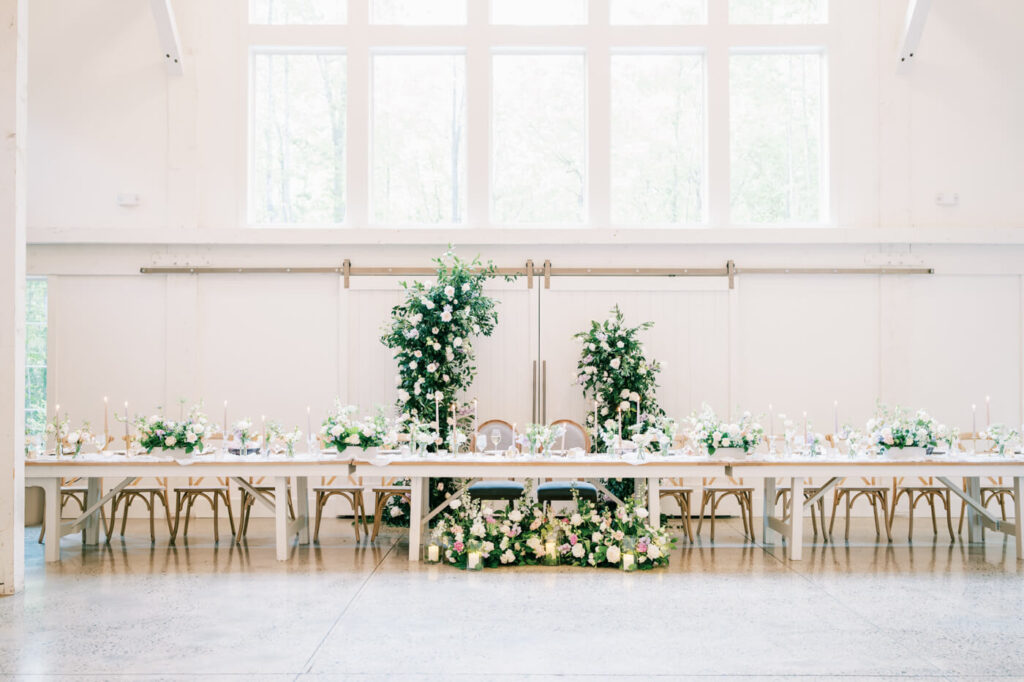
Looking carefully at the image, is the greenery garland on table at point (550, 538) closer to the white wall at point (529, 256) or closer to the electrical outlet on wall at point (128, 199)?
the white wall at point (529, 256)

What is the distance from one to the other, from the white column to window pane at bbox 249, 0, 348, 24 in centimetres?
405

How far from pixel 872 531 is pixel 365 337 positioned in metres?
5.53

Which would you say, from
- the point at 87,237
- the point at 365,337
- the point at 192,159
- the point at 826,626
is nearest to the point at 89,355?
the point at 87,237

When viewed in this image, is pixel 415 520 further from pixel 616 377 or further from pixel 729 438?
pixel 616 377

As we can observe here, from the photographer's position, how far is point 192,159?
9.64 m

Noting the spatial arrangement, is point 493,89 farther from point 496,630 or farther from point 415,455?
point 496,630

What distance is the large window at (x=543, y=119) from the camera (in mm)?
9805

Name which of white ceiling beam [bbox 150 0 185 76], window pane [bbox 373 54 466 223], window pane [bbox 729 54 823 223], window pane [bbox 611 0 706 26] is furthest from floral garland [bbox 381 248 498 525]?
white ceiling beam [bbox 150 0 185 76]

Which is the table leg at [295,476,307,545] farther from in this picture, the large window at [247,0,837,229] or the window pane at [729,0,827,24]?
the window pane at [729,0,827,24]

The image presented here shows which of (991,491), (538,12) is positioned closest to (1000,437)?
(991,491)

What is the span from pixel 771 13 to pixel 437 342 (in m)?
5.27

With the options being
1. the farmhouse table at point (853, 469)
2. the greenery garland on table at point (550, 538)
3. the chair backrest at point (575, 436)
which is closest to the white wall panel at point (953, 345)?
the farmhouse table at point (853, 469)

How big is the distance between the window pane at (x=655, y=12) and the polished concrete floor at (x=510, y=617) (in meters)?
5.86

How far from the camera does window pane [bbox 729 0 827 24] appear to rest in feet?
32.3
